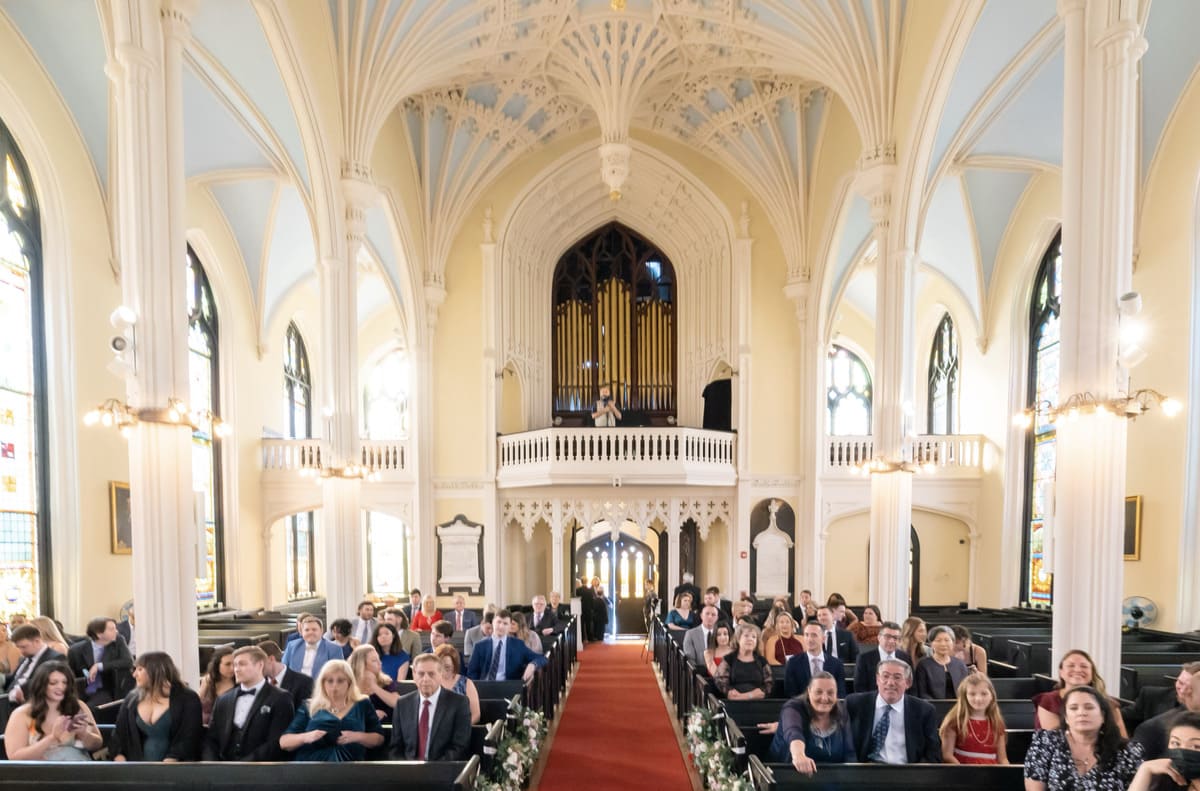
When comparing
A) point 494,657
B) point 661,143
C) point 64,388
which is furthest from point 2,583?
point 661,143

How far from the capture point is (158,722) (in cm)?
459

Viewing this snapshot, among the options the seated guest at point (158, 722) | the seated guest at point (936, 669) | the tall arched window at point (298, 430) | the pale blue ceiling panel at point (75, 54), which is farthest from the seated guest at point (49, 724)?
the tall arched window at point (298, 430)

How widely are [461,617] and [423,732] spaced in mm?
6029

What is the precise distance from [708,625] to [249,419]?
37.1 feet

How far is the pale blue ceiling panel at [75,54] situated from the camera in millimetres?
9789

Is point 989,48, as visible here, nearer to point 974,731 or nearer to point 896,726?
point 974,731

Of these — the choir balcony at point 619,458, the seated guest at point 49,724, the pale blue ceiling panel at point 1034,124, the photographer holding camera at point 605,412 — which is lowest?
the seated guest at point 49,724

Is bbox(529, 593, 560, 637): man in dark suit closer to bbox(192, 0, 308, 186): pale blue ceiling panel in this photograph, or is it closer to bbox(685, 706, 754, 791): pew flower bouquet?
bbox(685, 706, 754, 791): pew flower bouquet

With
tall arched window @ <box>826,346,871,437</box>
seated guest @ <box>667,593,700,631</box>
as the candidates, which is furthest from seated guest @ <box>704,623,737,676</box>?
tall arched window @ <box>826,346,871,437</box>

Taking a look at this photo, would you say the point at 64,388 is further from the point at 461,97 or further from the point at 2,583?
the point at 461,97

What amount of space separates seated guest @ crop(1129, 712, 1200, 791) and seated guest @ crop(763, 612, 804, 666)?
4.55 meters

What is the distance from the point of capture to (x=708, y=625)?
8.69 m

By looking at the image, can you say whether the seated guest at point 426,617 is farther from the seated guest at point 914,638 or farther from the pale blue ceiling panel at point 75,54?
the pale blue ceiling panel at point 75,54

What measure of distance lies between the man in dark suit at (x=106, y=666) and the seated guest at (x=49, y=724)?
A: 8.85 feet
